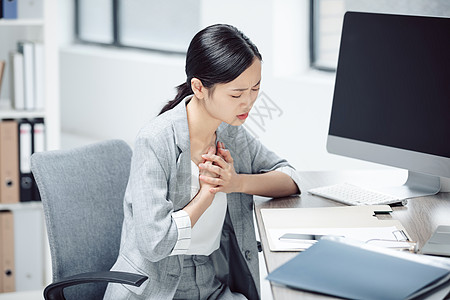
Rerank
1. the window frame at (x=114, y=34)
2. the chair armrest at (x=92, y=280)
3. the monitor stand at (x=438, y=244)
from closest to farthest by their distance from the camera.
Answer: the monitor stand at (x=438, y=244)
the chair armrest at (x=92, y=280)
the window frame at (x=114, y=34)

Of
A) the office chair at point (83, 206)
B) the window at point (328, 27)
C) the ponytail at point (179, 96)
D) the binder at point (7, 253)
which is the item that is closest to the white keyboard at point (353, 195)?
the ponytail at point (179, 96)

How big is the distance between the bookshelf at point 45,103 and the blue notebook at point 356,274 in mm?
1794

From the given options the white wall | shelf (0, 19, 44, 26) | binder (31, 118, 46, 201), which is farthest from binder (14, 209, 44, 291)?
the white wall

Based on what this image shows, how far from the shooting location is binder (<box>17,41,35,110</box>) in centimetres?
293

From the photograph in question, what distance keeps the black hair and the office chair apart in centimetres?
45

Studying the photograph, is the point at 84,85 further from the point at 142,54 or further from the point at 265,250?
the point at 265,250

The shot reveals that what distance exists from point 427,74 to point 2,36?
206 cm

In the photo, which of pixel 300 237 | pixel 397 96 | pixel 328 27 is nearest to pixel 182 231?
pixel 300 237

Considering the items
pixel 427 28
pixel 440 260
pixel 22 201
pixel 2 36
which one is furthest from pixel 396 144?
pixel 2 36

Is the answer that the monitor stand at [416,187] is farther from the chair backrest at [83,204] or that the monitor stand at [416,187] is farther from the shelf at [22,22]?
the shelf at [22,22]

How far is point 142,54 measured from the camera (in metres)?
5.10

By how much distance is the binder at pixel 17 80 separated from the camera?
2938 millimetres

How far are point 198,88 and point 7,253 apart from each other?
5.39ft

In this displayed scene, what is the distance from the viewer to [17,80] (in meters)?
2.95
